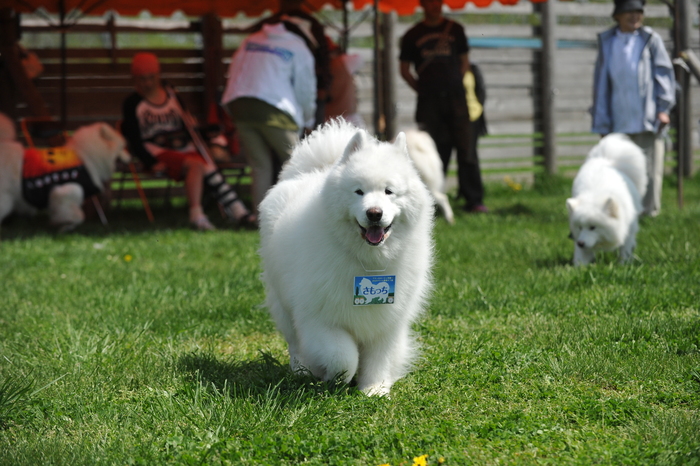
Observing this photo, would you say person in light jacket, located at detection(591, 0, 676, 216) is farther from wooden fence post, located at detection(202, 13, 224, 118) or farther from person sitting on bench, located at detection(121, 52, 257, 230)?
wooden fence post, located at detection(202, 13, 224, 118)

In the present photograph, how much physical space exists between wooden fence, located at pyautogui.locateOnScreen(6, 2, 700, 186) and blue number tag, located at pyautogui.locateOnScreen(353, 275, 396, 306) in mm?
7498

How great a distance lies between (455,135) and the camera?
8.70m

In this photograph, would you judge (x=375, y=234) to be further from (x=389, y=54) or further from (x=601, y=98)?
(x=389, y=54)

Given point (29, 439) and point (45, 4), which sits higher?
point (45, 4)

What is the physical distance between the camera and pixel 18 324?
4.05 meters

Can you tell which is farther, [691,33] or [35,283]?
[691,33]

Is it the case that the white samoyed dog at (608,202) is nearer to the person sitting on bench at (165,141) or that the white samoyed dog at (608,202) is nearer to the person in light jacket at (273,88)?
the person in light jacket at (273,88)

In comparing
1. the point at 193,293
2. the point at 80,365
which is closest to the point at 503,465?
the point at 80,365

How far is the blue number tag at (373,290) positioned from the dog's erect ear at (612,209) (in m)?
2.99

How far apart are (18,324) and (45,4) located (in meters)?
6.33

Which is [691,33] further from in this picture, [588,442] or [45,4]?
[588,442]

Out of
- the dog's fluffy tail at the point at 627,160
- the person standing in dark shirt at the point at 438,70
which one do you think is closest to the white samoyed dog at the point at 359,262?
the dog's fluffy tail at the point at 627,160

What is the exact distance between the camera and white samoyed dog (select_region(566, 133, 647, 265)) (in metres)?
5.35

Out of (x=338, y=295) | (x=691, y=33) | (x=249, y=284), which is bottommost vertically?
(x=249, y=284)
